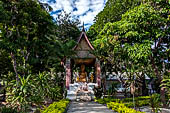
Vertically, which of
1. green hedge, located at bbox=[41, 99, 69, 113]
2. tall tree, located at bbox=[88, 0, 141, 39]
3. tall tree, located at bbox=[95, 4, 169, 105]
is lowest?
green hedge, located at bbox=[41, 99, 69, 113]

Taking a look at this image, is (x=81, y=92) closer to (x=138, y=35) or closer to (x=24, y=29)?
(x=138, y=35)

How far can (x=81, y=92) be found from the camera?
12625 millimetres

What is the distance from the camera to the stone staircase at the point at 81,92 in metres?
12.4

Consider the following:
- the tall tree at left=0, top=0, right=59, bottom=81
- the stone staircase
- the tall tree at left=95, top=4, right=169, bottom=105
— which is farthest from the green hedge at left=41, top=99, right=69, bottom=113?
the tall tree at left=0, top=0, right=59, bottom=81

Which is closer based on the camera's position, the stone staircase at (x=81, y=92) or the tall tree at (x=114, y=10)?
the stone staircase at (x=81, y=92)

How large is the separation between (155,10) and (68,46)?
294 inches

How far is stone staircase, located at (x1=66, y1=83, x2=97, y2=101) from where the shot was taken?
40.7 feet

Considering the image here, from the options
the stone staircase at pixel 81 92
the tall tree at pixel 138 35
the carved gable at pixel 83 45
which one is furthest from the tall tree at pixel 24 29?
the tall tree at pixel 138 35

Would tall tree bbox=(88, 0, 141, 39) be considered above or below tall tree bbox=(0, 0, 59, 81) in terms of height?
above

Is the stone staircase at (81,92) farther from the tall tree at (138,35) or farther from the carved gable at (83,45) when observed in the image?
the tall tree at (138,35)

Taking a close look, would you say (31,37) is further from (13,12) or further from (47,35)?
(13,12)

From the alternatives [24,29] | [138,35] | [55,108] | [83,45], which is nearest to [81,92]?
[83,45]

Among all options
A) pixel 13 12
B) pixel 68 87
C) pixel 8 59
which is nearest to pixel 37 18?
pixel 13 12

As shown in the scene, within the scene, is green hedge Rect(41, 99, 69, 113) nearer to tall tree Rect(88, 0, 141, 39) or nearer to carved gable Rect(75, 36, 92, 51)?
carved gable Rect(75, 36, 92, 51)
